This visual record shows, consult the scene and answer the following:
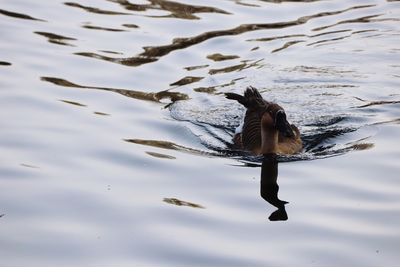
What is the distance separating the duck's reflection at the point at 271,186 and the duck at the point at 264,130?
0.66 feet

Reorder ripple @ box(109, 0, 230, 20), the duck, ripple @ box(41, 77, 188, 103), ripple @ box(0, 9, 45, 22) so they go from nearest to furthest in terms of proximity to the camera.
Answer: the duck → ripple @ box(41, 77, 188, 103) → ripple @ box(0, 9, 45, 22) → ripple @ box(109, 0, 230, 20)

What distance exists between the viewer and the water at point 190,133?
792 cm

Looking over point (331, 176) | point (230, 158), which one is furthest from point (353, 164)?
point (230, 158)

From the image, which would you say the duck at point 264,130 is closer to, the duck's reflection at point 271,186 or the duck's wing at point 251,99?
the duck's wing at point 251,99

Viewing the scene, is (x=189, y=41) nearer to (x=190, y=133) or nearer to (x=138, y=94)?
(x=138, y=94)

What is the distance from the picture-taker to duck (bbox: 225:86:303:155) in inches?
434

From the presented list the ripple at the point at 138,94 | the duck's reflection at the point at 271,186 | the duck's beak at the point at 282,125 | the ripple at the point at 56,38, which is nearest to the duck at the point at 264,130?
the duck's beak at the point at 282,125

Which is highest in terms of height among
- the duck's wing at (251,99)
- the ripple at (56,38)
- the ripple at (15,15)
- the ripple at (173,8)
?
the ripple at (173,8)

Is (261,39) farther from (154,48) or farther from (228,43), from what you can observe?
(154,48)

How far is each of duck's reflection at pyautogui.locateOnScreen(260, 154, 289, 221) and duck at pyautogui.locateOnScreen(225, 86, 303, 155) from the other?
202mm

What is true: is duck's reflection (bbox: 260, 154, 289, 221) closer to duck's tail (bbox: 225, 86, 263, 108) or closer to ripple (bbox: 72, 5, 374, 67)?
duck's tail (bbox: 225, 86, 263, 108)

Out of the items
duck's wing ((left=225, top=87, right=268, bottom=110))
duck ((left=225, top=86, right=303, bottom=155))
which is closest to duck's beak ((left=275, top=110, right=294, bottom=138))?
duck ((left=225, top=86, right=303, bottom=155))

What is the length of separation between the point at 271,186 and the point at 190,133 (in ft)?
7.45

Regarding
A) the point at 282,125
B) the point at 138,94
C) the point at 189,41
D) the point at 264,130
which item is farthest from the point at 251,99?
the point at 189,41
